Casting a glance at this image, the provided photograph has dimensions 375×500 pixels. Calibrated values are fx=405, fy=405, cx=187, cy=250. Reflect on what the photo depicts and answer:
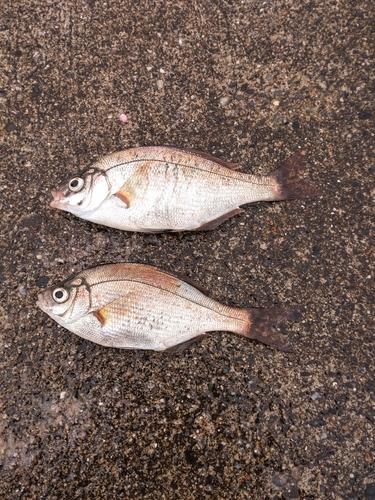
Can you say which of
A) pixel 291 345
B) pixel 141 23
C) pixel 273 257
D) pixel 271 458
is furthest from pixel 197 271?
pixel 141 23

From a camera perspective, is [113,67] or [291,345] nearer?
[291,345]

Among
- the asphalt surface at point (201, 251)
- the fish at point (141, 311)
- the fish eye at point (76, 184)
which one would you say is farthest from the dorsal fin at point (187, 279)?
the fish eye at point (76, 184)

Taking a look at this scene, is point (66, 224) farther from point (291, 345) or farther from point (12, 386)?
point (291, 345)

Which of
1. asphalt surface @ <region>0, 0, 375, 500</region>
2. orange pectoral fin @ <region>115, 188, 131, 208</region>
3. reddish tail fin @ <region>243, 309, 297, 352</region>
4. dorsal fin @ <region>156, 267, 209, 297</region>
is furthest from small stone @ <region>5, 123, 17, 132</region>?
reddish tail fin @ <region>243, 309, 297, 352</region>

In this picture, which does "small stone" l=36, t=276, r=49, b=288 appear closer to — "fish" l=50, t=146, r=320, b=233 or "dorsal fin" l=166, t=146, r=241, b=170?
"fish" l=50, t=146, r=320, b=233

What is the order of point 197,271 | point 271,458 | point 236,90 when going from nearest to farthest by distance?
1. point 271,458
2. point 197,271
3. point 236,90

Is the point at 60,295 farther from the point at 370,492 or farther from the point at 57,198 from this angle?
the point at 370,492

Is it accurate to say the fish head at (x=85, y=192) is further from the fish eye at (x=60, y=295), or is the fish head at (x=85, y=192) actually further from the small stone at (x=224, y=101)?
the small stone at (x=224, y=101)
